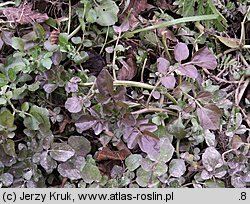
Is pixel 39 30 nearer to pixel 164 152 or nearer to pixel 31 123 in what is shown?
pixel 31 123

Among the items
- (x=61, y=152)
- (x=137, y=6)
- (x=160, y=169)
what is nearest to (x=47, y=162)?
→ (x=61, y=152)

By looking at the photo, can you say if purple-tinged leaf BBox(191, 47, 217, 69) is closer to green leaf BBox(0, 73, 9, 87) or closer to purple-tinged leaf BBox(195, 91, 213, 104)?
purple-tinged leaf BBox(195, 91, 213, 104)

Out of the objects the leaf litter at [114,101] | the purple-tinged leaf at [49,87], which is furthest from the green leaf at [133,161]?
the purple-tinged leaf at [49,87]

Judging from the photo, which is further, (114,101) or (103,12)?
(103,12)

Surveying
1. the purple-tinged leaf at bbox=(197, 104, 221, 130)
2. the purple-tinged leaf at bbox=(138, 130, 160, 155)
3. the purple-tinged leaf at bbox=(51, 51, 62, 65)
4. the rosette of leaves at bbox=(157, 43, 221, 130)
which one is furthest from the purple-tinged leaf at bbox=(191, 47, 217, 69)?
the purple-tinged leaf at bbox=(51, 51, 62, 65)

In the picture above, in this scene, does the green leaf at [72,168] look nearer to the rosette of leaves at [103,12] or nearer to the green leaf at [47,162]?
the green leaf at [47,162]

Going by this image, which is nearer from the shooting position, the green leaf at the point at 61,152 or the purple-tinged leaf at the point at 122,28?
the green leaf at the point at 61,152
